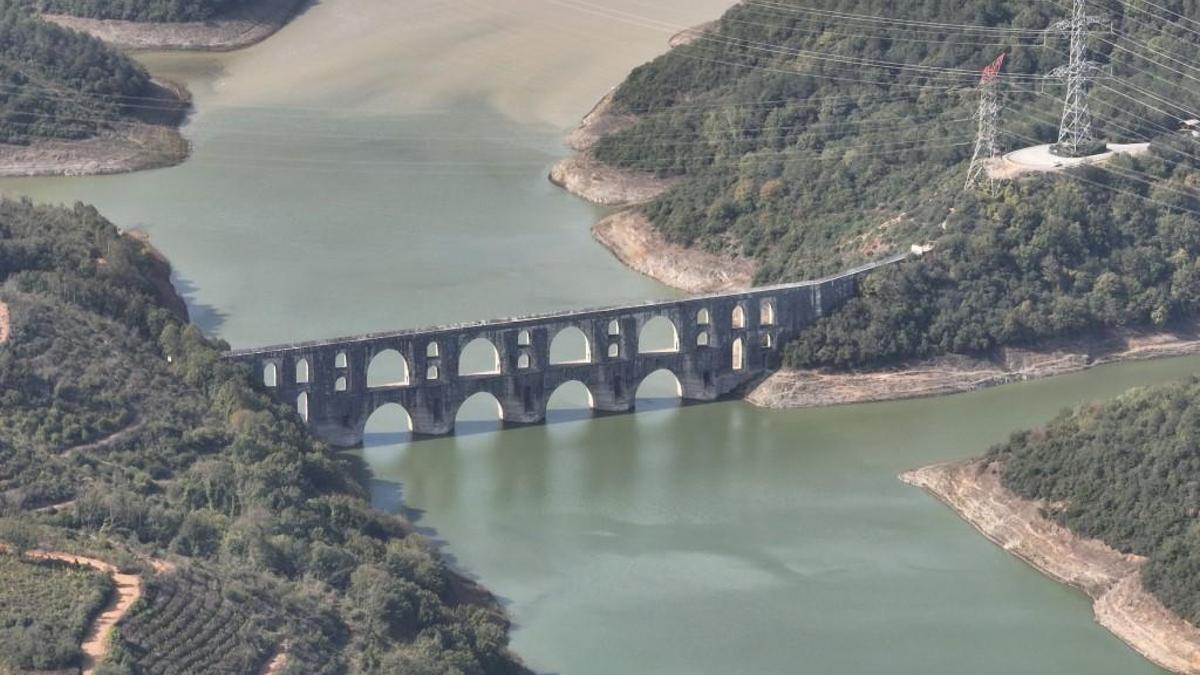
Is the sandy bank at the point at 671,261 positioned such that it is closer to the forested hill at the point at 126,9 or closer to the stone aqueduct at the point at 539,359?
the stone aqueduct at the point at 539,359

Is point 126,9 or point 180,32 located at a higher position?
point 126,9

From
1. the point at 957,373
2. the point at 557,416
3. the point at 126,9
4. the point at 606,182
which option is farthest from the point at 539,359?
the point at 126,9

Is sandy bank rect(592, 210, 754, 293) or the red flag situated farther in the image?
the red flag

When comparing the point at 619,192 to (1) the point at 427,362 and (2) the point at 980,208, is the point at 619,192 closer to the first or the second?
(2) the point at 980,208

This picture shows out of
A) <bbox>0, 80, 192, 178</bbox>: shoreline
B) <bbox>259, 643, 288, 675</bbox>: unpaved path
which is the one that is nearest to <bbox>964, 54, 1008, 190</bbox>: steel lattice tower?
<bbox>0, 80, 192, 178</bbox>: shoreline

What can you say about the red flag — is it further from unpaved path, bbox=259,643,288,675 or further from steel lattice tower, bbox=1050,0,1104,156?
unpaved path, bbox=259,643,288,675

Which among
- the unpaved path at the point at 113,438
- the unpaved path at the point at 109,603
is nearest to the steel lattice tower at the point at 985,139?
the unpaved path at the point at 113,438

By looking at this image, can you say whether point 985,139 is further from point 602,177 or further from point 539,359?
point 539,359
